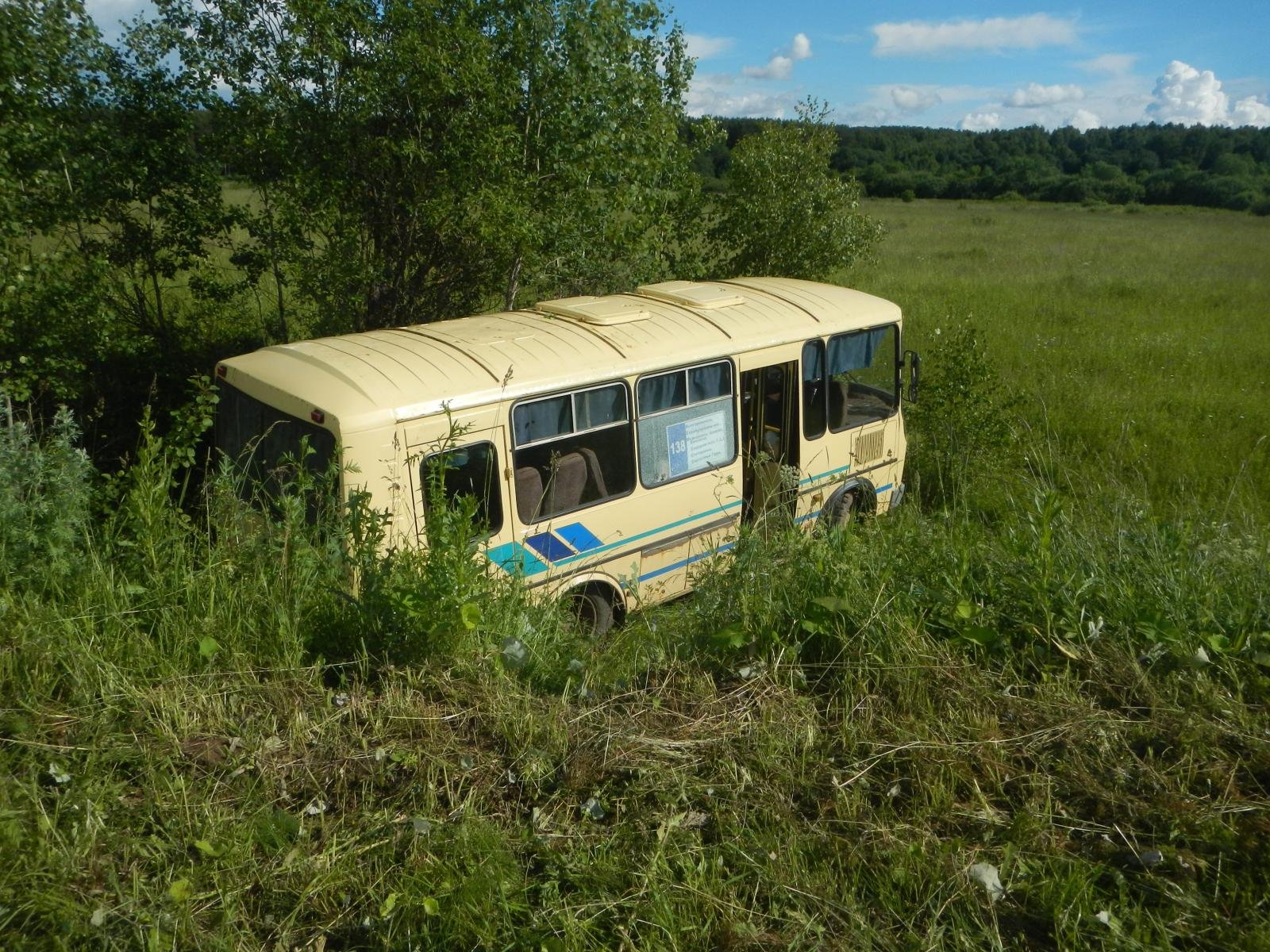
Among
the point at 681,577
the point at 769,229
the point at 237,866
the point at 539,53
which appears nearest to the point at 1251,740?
the point at 237,866

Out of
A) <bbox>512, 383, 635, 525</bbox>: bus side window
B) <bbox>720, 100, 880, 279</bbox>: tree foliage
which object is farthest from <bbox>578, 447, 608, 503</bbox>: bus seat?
<bbox>720, 100, 880, 279</bbox>: tree foliage

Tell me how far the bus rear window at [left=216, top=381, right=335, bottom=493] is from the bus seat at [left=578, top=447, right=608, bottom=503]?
1734 mm

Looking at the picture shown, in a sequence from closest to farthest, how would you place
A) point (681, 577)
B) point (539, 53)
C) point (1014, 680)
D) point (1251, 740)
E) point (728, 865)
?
point (728, 865), point (1251, 740), point (1014, 680), point (681, 577), point (539, 53)

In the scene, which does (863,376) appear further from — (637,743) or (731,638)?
(637,743)

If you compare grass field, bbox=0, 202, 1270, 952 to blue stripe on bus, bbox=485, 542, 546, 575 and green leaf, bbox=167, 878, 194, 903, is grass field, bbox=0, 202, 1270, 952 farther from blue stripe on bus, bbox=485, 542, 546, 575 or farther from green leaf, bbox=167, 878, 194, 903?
blue stripe on bus, bbox=485, 542, 546, 575

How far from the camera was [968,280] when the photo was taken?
22.4 m

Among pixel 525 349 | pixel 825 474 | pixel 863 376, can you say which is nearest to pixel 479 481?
pixel 525 349

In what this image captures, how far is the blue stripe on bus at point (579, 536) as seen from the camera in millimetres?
6254

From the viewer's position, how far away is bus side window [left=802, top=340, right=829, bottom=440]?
25.9 ft

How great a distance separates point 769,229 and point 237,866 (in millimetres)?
11783

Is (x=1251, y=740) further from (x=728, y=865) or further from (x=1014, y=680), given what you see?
(x=728, y=865)

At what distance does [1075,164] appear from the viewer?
7006 cm

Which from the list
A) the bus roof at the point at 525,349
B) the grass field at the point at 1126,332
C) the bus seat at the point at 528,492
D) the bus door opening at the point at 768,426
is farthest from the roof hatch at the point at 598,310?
the grass field at the point at 1126,332

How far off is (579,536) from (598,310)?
186 centimetres
